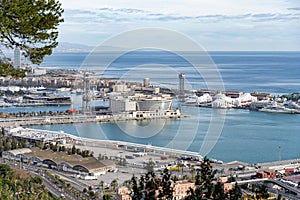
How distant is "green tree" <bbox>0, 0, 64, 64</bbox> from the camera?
1.67 metres

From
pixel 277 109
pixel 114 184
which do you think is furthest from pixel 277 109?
pixel 114 184

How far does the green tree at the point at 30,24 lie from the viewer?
65.8 inches

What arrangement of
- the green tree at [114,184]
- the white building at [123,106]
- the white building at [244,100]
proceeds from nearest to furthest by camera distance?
the green tree at [114,184], the white building at [123,106], the white building at [244,100]

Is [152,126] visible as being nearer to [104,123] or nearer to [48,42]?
[104,123]

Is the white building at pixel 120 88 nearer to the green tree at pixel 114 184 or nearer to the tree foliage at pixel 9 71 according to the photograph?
the green tree at pixel 114 184

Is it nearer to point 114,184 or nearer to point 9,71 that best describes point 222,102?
point 114,184

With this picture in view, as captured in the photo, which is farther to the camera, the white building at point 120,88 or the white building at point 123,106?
the white building at point 120,88

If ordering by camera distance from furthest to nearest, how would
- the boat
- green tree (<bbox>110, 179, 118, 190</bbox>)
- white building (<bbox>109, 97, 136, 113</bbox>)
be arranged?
the boat, white building (<bbox>109, 97, 136, 113</bbox>), green tree (<bbox>110, 179, 118, 190</bbox>)

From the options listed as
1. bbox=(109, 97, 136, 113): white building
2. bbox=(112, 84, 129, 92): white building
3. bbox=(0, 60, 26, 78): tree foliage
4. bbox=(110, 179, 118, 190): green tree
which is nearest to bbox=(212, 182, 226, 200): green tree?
bbox=(0, 60, 26, 78): tree foliage

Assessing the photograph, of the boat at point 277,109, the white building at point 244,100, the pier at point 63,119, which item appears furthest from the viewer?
the white building at point 244,100

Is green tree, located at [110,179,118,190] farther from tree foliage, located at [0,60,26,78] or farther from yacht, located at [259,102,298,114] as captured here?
yacht, located at [259,102,298,114]

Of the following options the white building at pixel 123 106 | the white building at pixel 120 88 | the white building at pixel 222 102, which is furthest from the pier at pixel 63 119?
the white building at pixel 120 88

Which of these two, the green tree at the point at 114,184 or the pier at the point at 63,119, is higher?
the pier at the point at 63,119

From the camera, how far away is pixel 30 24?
172 cm
